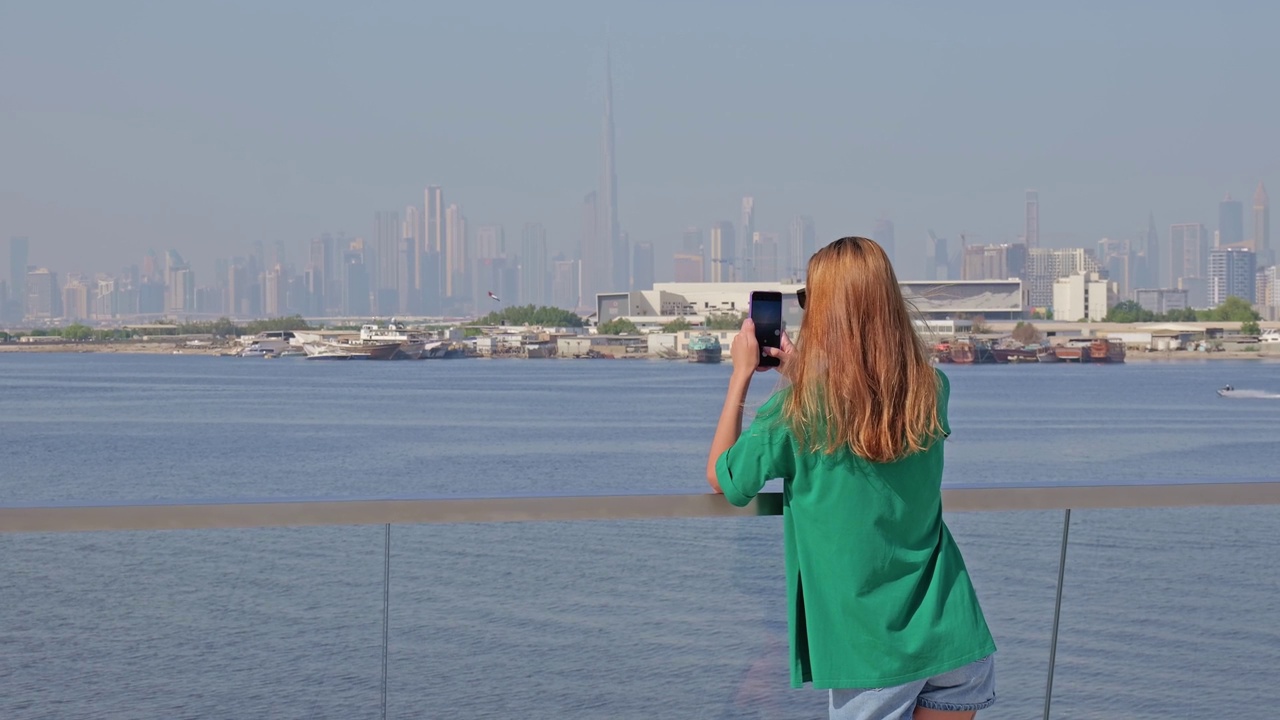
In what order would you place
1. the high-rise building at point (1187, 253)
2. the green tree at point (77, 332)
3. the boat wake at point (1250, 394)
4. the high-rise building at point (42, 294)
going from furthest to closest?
1. the high-rise building at point (1187, 253)
2. the high-rise building at point (42, 294)
3. the green tree at point (77, 332)
4. the boat wake at point (1250, 394)

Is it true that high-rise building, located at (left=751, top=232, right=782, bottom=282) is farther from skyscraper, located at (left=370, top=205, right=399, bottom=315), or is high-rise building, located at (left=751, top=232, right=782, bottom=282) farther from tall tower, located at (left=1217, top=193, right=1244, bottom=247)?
tall tower, located at (left=1217, top=193, right=1244, bottom=247)

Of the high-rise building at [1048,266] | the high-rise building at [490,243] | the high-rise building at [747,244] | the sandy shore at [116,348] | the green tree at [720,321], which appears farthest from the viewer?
the high-rise building at [490,243]

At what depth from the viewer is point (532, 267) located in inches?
4596

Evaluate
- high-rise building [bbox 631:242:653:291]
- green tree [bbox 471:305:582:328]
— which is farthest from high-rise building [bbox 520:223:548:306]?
green tree [bbox 471:305:582:328]

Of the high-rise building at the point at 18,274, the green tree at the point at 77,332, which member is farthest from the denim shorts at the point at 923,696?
the high-rise building at the point at 18,274

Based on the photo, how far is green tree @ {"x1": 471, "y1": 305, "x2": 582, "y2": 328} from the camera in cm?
8581

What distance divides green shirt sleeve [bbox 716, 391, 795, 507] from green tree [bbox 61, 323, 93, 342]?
7826 cm

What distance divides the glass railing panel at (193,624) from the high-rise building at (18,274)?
9112cm

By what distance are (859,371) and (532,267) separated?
116m

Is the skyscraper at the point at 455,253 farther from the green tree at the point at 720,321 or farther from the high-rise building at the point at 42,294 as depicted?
the green tree at the point at 720,321

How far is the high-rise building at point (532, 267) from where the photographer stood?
382ft

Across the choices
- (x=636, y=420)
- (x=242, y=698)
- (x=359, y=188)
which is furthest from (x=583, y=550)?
(x=359, y=188)

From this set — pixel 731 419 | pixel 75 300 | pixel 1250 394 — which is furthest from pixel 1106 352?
pixel 731 419

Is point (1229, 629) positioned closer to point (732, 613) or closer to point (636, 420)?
point (732, 613)
